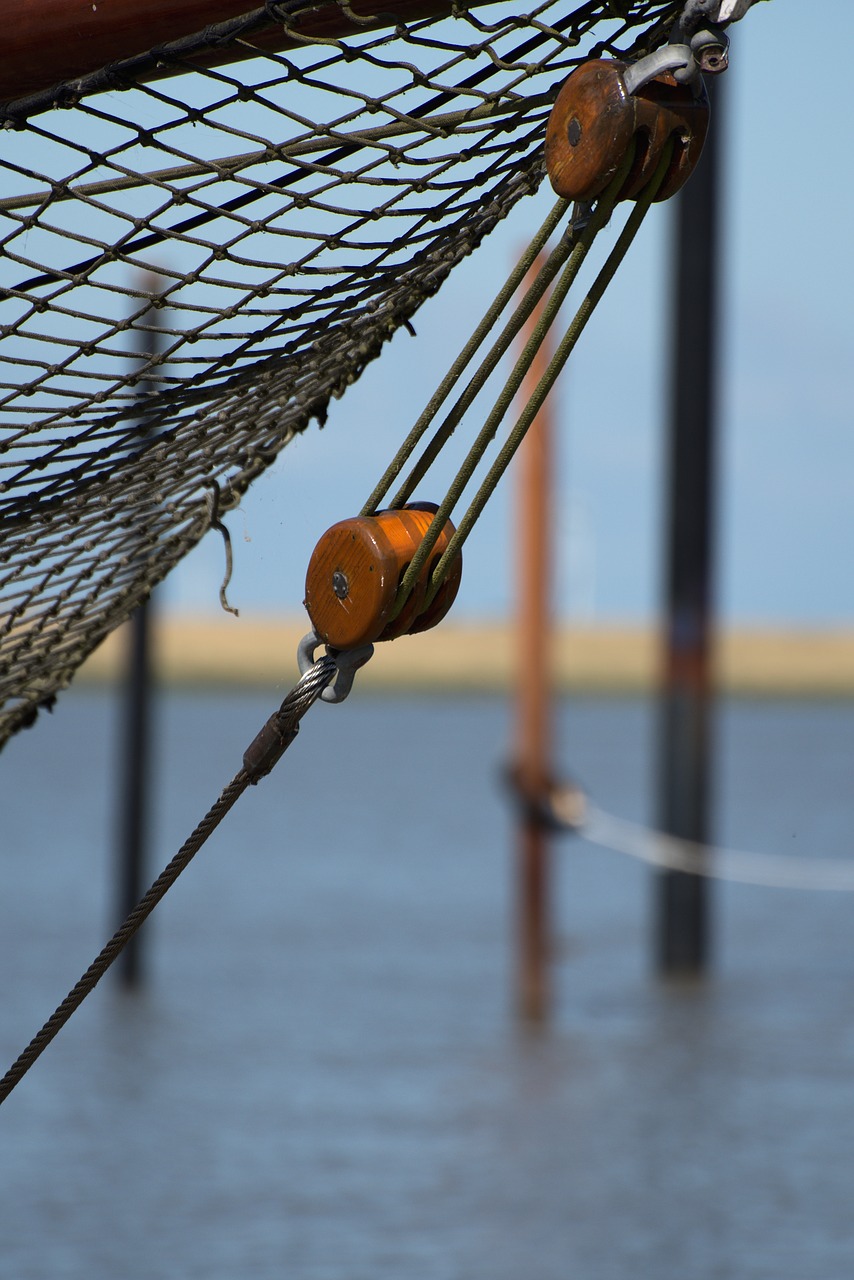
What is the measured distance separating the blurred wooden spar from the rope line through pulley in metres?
0.28

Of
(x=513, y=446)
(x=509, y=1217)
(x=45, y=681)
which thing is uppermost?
(x=513, y=446)

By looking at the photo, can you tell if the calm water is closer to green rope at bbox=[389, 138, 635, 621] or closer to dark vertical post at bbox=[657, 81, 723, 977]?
dark vertical post at bbox=[657, 81, 723, 977]

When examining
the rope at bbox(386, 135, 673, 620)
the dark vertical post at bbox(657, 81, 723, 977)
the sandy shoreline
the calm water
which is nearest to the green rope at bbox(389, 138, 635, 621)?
the rope at bbox(386, 135, 673, 620)

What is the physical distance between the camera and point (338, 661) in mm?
2219

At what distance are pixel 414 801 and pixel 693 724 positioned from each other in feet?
75.1

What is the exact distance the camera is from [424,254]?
242 cm

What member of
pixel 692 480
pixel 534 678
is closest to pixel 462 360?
pixel 692 480

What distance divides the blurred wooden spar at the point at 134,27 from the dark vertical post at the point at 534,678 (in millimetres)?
7491

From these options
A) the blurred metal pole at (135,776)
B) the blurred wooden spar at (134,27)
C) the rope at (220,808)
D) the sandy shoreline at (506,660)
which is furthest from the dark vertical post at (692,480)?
the sandy shoreline at (506,660)

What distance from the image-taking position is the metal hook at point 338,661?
2.21 m

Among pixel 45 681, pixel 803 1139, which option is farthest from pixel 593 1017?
pixel 45 681

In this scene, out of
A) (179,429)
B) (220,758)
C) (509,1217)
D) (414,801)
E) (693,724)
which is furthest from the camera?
(220,758)

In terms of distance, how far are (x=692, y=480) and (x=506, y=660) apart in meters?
72.3

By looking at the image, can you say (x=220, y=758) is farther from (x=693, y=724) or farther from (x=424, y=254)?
(x=424, y=254)
